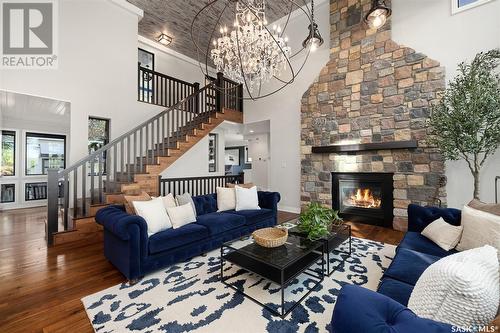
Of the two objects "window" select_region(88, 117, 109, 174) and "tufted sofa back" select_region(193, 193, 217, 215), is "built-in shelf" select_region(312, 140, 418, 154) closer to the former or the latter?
"tufted sofa back" select_region(193, 193, 217, 215)

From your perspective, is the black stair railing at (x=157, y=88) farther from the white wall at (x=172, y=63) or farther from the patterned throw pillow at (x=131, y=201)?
the patterned throw pillow at (x=131, y=201)

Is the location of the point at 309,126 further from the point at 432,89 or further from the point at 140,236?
the point at 140,236

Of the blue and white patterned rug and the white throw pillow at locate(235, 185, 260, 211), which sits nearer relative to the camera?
the blue and white patterned rug

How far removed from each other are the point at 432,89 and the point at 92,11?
6.98m

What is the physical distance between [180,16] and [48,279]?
19.4 feet

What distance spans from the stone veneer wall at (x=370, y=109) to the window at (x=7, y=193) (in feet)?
26.4

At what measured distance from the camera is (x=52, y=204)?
3332 mm

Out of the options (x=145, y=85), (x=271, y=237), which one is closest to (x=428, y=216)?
(x=271, y=237)

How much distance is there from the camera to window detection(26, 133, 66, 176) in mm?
6504

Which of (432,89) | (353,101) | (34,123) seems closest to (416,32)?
(432,89)

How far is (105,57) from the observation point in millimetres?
4895

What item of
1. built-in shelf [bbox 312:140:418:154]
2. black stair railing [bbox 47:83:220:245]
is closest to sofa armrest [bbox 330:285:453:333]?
built-in shelf [bbox 312:140:418:154]

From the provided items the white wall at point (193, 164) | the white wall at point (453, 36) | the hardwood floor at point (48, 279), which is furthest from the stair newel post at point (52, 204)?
the white wall at point (453, 36)

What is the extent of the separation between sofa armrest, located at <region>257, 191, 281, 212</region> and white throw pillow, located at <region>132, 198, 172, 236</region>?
186 cm
